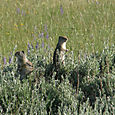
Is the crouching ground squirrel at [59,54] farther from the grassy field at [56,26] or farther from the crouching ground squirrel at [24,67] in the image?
the grassy field at [56,26]

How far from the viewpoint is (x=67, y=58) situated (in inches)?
203

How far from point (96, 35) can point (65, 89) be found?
3276 mm

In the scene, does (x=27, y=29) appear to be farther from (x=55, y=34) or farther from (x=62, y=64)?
(x=62, y=64)

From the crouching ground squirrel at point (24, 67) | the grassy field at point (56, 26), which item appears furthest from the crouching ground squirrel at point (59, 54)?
the grassy field at point (56, 26)

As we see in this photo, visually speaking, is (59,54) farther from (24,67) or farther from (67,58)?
(24,67)

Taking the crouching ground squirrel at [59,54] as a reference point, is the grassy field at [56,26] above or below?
above

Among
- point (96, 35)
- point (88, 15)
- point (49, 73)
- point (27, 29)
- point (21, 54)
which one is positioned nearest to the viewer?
point (21, 54)

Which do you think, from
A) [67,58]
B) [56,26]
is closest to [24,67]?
[67,58]

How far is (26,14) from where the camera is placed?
9.26 metres

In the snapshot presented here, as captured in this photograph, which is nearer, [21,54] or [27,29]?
[21,54]

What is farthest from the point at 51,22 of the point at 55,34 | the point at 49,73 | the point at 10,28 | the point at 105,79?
the point at 105,79

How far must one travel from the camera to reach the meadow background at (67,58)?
392 cm

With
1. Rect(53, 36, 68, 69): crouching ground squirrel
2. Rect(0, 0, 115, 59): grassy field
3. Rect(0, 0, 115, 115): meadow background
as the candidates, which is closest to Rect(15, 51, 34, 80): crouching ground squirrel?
Rect(0, 0, 115, 115): meadow background

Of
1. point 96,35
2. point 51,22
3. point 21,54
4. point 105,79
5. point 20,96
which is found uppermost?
point 51,22
